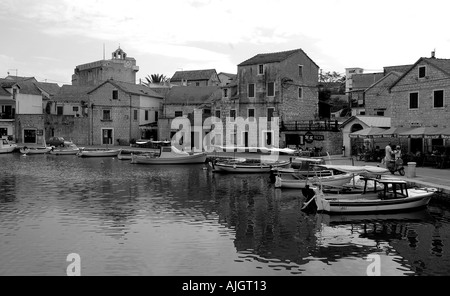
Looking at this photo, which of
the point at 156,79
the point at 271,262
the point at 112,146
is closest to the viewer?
the point at 271,262

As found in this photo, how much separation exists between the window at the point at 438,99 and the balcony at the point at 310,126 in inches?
531

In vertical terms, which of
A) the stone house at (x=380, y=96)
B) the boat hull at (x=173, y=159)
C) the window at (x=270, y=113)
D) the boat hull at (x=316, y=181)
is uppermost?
the stone house at (x=380, y=96)

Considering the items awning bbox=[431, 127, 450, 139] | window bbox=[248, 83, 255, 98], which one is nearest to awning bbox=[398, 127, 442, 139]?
awning bbox=[431, 127, 450, 139]

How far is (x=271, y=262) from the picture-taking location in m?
Answer: 14.0

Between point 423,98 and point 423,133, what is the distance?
5.33 metres

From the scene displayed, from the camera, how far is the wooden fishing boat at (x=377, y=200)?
20719 millimetres

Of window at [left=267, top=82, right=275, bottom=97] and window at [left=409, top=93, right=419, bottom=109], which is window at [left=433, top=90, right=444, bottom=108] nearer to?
window at [left=409, top=93, right=419, bottom=109]

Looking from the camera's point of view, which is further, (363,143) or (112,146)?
(112,146)

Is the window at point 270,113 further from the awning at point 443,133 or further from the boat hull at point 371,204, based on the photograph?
the boat hull at point 371,204

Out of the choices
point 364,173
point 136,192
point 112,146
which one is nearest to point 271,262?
point 364,173

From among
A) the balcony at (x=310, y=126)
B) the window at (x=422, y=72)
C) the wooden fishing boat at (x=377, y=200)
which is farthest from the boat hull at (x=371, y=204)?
the balcony at (x=310, y=126)
